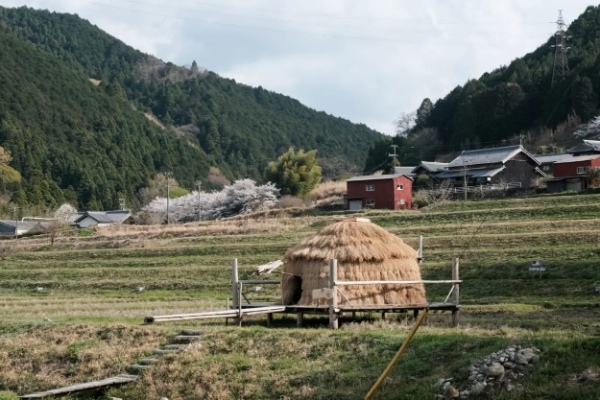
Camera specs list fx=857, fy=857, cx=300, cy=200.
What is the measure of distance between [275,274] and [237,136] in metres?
128

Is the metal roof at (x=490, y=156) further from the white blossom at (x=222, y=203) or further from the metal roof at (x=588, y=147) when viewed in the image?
the white blossom at (x=222, y=203)

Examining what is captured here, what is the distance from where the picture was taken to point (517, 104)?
92.8 m

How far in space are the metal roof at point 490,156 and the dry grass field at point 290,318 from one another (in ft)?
46.5

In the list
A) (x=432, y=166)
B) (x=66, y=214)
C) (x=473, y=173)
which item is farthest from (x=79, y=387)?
(x=66, y=214)

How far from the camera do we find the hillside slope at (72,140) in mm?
114625

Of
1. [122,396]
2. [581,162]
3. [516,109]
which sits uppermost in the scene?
[516,109]

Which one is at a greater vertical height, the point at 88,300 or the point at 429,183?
the point at 429,183

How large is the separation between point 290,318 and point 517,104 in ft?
240

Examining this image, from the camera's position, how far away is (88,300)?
3416cm

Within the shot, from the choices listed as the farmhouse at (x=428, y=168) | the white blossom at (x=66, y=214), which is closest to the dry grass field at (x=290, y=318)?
the farmhouse at (x=428, y=168)

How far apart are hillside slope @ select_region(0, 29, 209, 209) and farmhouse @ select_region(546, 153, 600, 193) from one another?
66.3 metres

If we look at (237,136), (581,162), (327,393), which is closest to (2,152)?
(237,136)

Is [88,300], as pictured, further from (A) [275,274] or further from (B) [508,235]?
(B) [508,235]

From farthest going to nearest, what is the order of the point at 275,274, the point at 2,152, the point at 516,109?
the point at 2,152 → the point at 516,109 → the point at 275,274
